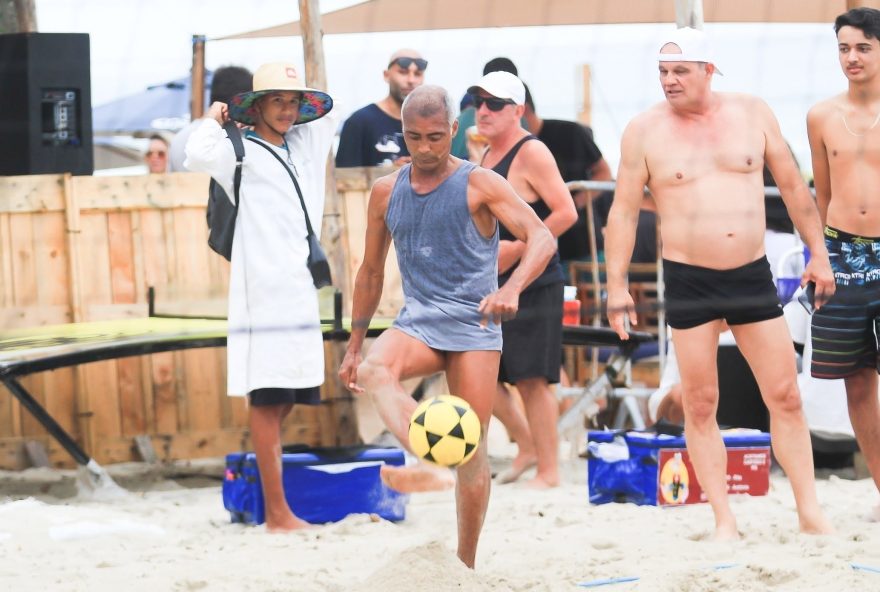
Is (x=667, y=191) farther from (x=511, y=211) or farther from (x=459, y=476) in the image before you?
(x=459, y=476)

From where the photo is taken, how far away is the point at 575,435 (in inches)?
280

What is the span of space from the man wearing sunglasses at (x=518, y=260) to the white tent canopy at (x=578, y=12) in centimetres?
108

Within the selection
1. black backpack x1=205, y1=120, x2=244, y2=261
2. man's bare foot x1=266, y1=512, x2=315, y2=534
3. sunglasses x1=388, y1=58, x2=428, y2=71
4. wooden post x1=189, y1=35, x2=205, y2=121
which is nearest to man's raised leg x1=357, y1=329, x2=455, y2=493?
man's bare foot x1=266, y1=512, x2=315, y2=534

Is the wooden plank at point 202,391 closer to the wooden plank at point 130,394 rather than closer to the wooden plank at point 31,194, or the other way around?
the wooden plank at point 130,394

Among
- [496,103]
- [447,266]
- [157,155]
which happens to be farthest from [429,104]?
[157,155]

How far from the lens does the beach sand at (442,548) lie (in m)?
4.12

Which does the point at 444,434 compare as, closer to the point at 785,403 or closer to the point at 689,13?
the point at 785,403

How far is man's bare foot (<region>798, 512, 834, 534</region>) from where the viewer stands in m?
4.77

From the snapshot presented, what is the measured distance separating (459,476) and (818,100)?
2131 mm

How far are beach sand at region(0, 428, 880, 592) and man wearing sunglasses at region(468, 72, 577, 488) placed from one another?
0.94 feet

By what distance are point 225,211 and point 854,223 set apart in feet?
7.70

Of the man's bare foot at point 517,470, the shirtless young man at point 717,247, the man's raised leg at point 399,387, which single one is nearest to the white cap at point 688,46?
the shirtless young man at point 717,247

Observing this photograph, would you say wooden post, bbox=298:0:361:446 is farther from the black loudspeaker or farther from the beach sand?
the black loudspeaker

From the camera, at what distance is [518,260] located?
5789mm
